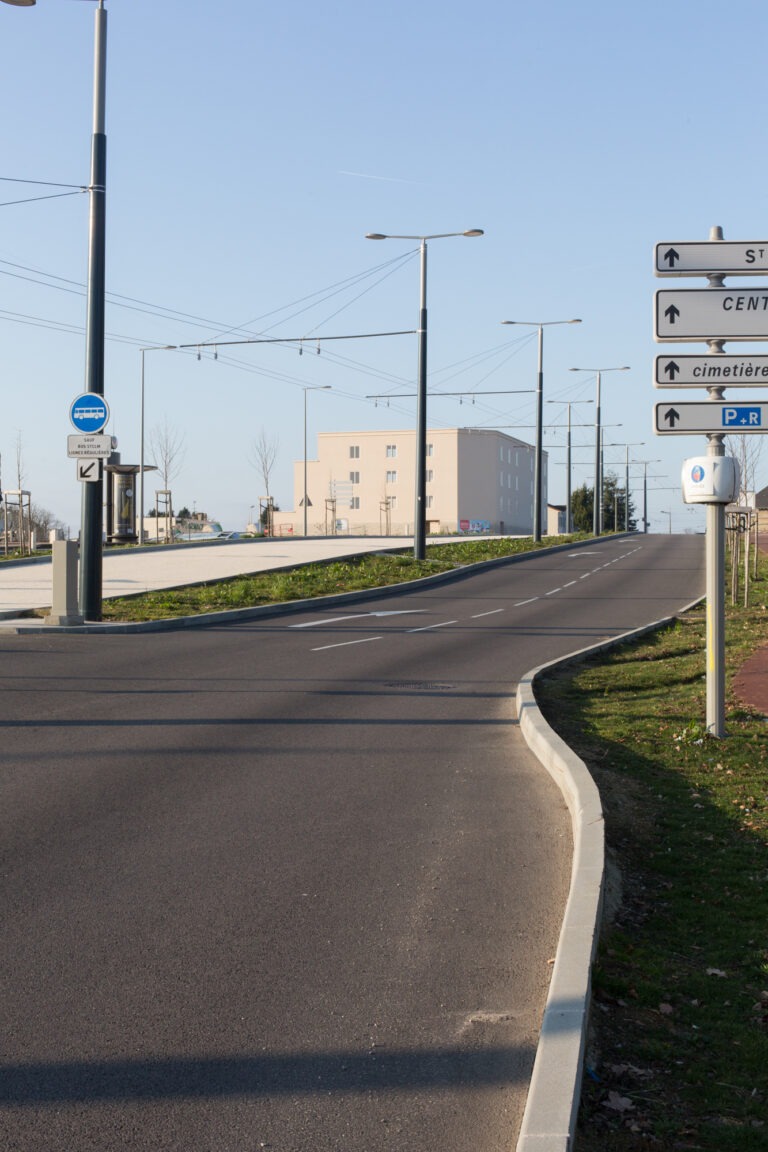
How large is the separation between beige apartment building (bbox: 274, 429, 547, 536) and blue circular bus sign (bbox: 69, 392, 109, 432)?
304 ft

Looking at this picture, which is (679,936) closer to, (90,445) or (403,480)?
(90,445)

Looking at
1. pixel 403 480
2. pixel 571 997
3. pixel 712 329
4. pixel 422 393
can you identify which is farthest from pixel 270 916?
pixel 403 480

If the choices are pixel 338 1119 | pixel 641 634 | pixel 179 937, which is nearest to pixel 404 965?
pixel 179 937

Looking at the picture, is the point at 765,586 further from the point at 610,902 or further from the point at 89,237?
the point at 610,902

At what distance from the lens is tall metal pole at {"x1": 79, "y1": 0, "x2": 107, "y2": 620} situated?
18.8m

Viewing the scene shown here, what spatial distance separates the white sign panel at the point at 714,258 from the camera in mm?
9164

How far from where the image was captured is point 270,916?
5.43 m

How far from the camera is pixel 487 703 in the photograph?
39.5 ft

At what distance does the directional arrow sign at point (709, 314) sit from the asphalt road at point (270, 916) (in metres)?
3.54

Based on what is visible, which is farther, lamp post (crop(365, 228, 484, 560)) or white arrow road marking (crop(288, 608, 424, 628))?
lamp post (crop(365, 228, 484, 560))

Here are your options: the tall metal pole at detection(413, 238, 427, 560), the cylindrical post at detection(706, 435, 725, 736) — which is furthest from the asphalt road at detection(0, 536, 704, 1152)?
the tall metal pole at detection(413, 238, 427, 560)

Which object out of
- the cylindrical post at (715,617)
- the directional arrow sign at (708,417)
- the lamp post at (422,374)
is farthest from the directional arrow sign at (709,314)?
the lamp post at (422,374)

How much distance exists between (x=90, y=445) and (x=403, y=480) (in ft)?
322

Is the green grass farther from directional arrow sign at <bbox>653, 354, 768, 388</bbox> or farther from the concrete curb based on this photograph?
the concrete curb
